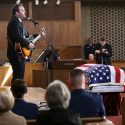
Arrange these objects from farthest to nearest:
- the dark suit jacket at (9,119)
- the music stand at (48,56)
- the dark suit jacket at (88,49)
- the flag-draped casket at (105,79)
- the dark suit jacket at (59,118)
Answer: the dark suit jacket at (88,49)
the music stand at (48,56)
the flag-draped casket at (105,79)
the dark suit jacket at (9,119)
the dark suit jacket at (59,118)

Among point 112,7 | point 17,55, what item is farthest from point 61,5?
point 17,55

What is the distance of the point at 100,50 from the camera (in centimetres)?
1161

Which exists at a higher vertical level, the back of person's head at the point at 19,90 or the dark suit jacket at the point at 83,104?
the back of person's head at the point at 19,90

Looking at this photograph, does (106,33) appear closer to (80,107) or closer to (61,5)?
(61,5)

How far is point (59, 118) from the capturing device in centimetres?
295

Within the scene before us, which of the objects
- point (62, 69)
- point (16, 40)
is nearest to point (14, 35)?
point (16, 40)

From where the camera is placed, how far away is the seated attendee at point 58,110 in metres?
2.95

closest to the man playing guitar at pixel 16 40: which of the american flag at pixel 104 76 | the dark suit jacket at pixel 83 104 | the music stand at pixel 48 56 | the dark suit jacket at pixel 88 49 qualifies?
the american flag at pixel 104 76

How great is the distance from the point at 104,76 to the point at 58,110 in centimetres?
291

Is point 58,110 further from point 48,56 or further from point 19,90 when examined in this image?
point 48,56

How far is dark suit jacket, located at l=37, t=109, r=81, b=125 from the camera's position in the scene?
294 centimetres

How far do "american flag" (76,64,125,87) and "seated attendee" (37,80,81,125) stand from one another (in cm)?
271

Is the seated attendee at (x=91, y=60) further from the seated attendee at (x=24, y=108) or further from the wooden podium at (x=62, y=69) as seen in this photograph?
the seated attendee at (x=24, y=108)

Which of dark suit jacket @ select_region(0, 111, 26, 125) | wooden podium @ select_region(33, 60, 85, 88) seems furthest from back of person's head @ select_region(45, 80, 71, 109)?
wooden podium @ select_region(33, 60, 85, 88)
